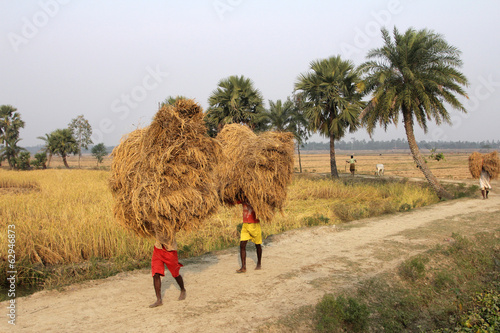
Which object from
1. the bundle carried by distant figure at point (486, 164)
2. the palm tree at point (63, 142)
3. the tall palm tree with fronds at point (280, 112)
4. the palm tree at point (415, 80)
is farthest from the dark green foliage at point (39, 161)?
the bundle carried by distant figure at point (486, 164)

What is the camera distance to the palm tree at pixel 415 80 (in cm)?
1566

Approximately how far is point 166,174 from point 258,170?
1768 mm

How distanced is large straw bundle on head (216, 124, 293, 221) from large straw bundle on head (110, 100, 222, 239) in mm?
898

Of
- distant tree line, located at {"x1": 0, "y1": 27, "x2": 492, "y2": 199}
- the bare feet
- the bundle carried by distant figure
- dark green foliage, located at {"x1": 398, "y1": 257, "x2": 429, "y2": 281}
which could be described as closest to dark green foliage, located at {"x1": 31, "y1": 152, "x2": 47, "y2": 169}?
distant tree line, located at {"x1": 0, "y1": 27, "x2": 492, "y2": 199}

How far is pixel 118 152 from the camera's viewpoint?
489 centimetres

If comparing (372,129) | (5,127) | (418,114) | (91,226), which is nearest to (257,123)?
(372,129)

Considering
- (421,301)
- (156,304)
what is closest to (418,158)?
(421,301)

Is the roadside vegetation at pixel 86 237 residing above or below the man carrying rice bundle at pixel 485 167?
below

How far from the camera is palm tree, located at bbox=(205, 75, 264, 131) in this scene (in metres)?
24.2

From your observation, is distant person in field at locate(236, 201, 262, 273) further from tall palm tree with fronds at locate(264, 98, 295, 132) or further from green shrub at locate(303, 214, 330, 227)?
tall palm tree with fronds at locate(264, 98, 295, 132)

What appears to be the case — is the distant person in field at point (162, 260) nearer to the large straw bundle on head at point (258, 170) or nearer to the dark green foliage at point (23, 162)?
the large straw bundle on head at point (258, 170)

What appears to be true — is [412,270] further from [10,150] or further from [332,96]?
[10,150]

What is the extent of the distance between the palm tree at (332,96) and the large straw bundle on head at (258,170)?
17.0m

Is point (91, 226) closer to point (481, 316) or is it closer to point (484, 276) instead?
point (481, 316)
